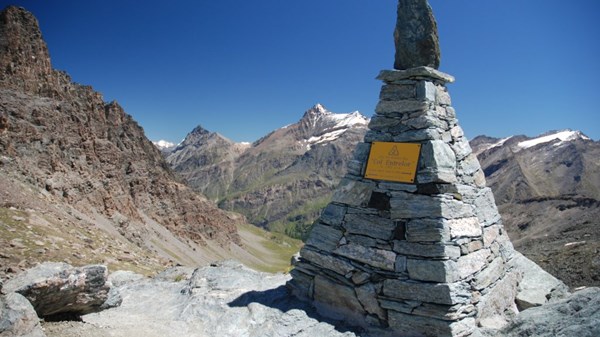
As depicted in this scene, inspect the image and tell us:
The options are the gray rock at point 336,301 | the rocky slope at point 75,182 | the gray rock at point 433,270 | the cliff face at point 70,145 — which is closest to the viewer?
the gray rock at point 433,270

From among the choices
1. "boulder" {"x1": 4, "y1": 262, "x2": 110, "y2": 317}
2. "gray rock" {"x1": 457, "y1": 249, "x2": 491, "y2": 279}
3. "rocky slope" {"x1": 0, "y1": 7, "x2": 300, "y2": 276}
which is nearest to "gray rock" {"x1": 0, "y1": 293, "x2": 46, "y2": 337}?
"boulder" {"x1": 4, "y1": 262, "x2": 110, "y2": 317}

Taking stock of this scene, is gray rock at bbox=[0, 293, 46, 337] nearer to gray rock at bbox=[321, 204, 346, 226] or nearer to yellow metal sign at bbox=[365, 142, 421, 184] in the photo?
gray rock at bbox=[321, 204, 346, 226]

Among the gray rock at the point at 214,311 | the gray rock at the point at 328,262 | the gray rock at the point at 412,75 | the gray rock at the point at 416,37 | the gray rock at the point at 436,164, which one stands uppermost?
the gray rock at the point at 416,37

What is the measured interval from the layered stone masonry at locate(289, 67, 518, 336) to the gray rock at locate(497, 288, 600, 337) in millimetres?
1003

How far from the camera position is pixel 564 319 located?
8508 millimetres

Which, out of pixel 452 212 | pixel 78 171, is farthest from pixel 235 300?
pixel 78 171

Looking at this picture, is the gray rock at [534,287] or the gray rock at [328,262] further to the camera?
the gray rock at [534,287]

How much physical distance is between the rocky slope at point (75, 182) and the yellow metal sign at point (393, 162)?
1779cm

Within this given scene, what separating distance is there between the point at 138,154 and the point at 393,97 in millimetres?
119444

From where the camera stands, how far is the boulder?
823 cm

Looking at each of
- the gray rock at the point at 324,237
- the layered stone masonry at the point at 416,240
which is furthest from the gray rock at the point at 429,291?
the gray rock at the point at 324,237

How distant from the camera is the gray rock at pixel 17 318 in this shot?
267 inches

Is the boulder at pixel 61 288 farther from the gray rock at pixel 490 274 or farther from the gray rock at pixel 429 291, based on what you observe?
the gray rock at pixel 490 274

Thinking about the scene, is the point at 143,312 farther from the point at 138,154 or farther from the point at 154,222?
the point at 138,154
